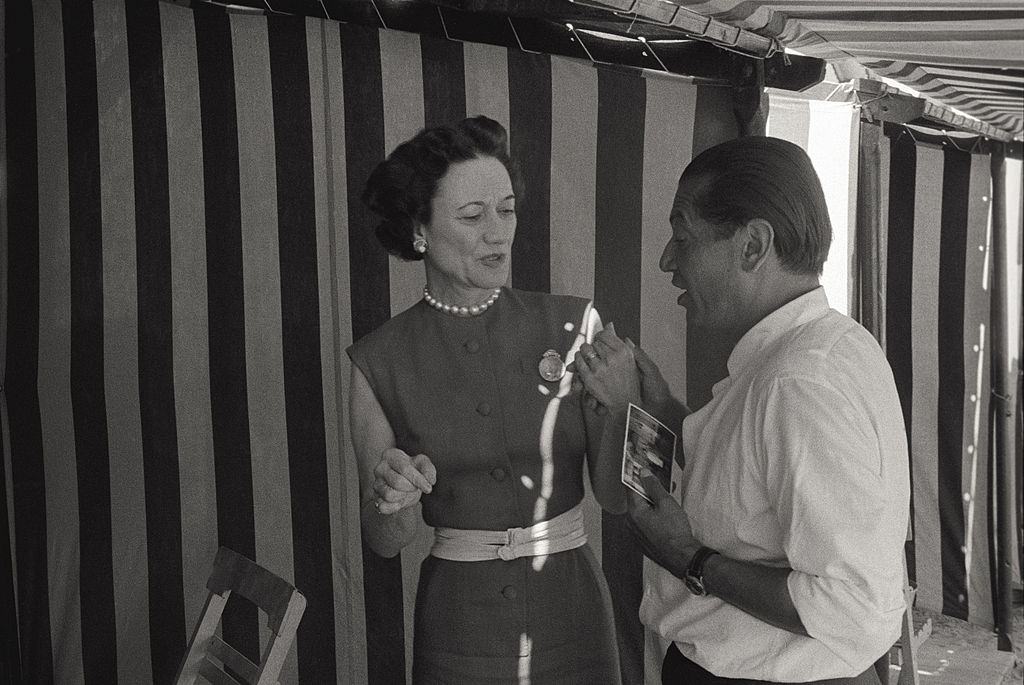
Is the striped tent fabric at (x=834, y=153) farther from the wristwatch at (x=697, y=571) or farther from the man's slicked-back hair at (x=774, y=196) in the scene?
the wristwatch at (x=697, y=571)

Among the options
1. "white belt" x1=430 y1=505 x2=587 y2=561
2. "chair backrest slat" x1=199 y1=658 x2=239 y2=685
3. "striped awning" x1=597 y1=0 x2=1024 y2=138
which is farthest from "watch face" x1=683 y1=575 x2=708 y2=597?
"striped awning" x1=597 y1=0 x2=1024 y2=138

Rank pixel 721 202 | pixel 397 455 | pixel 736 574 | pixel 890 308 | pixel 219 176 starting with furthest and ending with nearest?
pixel 890 308 → pixel 219 176 → pixel 397 455 → pixel 721 202 → pixel 736 574

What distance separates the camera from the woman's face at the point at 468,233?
2.11 metres

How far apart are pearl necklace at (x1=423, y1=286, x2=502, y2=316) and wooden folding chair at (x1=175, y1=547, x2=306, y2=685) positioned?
623mm

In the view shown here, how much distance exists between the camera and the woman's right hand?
2.03 metres

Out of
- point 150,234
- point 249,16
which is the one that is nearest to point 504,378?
point 150,234

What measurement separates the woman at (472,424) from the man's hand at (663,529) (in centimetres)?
39

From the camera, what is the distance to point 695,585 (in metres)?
1.71

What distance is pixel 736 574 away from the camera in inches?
65.0

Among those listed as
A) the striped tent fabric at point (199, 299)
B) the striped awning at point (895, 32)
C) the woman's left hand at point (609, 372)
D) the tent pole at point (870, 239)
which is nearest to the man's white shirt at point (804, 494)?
the woman's left hand at point (609, 372)

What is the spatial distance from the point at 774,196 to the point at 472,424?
30.9 inches

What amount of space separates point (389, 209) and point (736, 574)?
1034mm

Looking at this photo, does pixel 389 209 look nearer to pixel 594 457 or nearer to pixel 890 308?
pixel 594 457

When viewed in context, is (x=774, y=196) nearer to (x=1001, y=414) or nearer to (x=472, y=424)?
(x=472, y=424)
